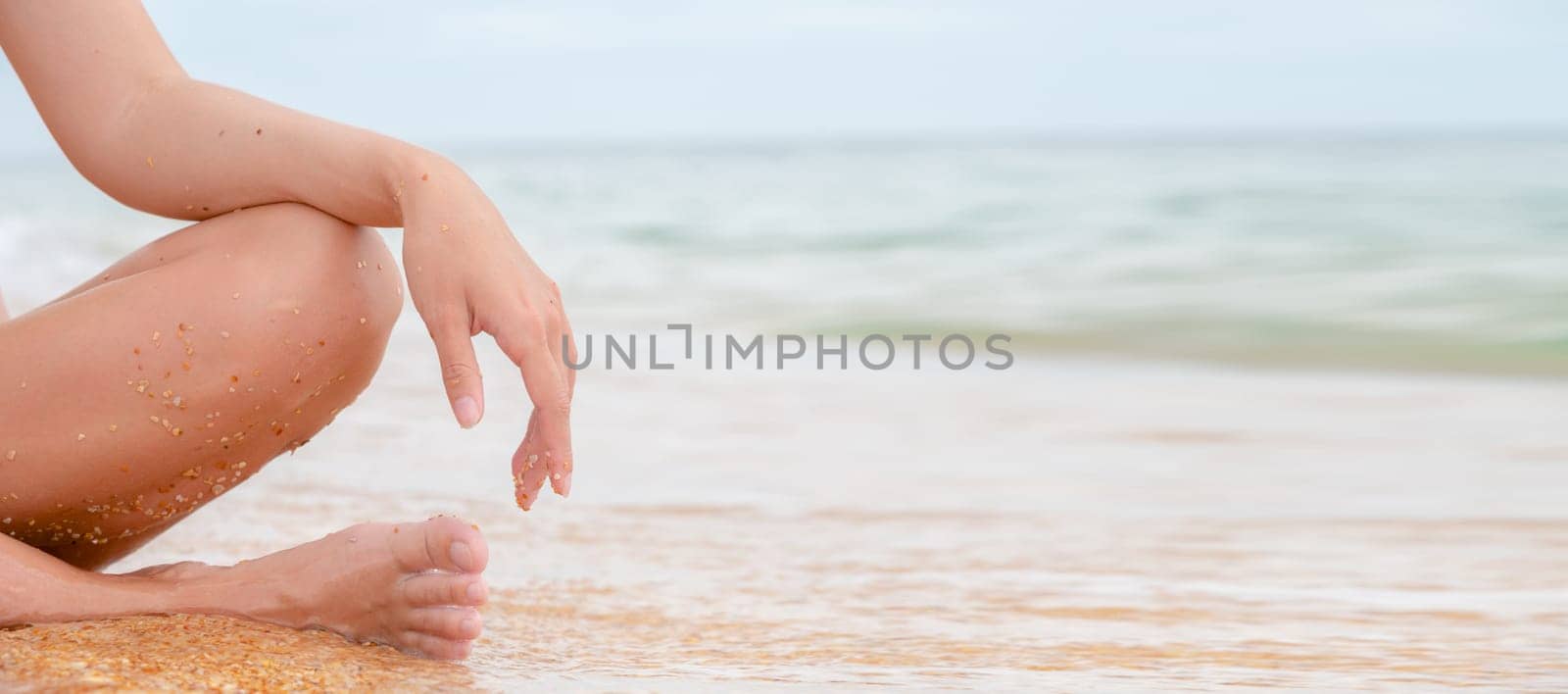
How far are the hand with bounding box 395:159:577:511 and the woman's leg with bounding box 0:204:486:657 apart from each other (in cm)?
12

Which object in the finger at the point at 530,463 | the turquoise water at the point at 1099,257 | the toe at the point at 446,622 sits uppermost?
the turquoise water at the point at 1099,257

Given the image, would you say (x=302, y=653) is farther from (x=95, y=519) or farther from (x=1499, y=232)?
(x=1499, y=232)

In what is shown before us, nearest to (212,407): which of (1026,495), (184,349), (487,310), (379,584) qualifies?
(184,349)

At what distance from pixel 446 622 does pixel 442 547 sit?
0.06 metres

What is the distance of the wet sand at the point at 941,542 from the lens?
3.88ft

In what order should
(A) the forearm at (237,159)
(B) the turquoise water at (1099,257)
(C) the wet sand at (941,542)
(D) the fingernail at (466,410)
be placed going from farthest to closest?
(B) the turquoise water at (1099,257), (C) the wet sand at (941,542), (A) the forearm at (237,159), (D) the fingernail at (466,410)

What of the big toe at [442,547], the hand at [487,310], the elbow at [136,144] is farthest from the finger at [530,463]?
the elbow at [136,144]

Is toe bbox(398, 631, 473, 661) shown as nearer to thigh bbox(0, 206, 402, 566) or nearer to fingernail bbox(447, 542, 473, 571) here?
fingernail bbox(447, 542, 473, 571)

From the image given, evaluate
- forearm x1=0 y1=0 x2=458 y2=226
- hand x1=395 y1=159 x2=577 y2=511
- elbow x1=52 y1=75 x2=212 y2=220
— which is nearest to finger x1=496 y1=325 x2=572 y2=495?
hand x1=395 y1=159 x2=577 y2=511

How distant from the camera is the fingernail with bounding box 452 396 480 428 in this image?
0.91 meters

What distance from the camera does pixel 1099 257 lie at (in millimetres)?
6750

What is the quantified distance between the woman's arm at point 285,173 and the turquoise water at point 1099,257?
12.0ft

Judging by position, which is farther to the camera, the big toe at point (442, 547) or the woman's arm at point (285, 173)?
the big toe at point (442, 547)

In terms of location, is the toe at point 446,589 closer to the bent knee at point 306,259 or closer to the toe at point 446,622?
the toe at point 446,622
